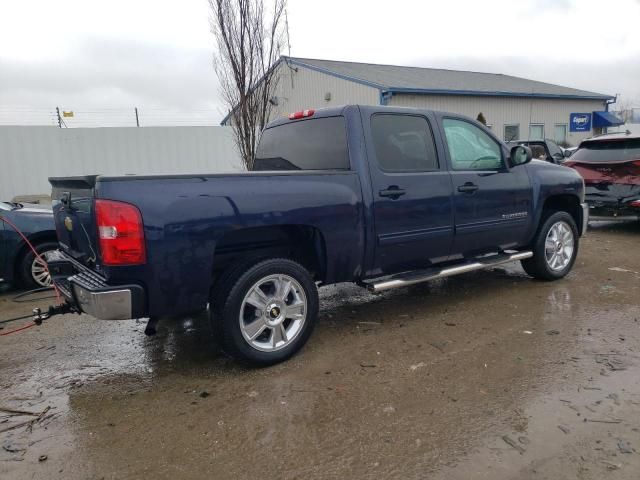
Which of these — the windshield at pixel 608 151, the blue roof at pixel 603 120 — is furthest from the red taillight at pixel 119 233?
the blue roof at pixel 603 120

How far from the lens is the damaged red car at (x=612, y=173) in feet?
27.3

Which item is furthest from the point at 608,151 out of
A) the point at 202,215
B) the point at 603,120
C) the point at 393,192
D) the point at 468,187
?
the point at 603,120

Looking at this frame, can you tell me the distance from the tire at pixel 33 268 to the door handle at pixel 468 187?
4.74m

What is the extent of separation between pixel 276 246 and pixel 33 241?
11.9 feet

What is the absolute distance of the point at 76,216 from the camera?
3.51 metres

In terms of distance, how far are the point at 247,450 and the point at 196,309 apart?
108 centimetres

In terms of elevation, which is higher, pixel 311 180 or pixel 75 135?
pixel 75 135

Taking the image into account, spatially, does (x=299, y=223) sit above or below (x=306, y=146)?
below

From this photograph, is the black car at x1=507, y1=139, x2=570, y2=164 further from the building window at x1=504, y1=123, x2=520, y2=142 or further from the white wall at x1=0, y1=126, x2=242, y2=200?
the building window at x1=504, y1=123, x2=520, y2=142

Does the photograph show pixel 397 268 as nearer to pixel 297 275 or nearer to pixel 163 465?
pixel 297 275

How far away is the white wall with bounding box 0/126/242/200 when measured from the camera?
11578 mm

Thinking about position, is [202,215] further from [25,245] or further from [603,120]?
[603,120]

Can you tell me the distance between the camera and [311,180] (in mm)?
3752

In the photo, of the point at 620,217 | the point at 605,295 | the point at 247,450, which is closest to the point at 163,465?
the point at 247,450
